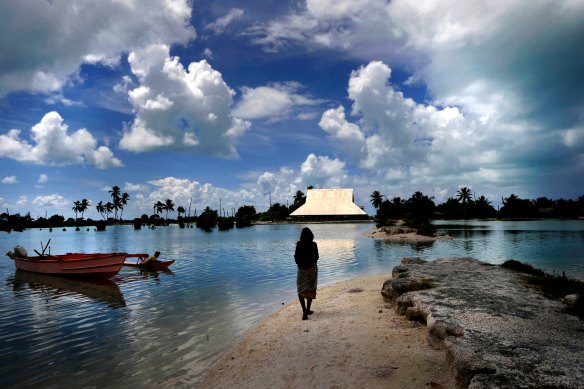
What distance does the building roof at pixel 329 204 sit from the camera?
115 meters

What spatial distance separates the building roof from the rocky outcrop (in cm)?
10212

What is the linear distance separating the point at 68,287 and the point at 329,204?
330 ft

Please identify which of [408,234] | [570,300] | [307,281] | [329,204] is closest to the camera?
[570,300]

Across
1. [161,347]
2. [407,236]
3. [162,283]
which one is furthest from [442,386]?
[407,236]

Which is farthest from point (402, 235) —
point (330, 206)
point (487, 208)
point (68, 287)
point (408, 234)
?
point (487, 208)

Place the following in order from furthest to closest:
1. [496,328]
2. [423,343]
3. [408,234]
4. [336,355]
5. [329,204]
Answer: [329,204]
[408,234]
[423,343]
[336,355]
[496,328]

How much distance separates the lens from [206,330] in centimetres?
1097

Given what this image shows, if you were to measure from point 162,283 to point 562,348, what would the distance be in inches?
720

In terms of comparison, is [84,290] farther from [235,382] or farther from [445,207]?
[445,207]

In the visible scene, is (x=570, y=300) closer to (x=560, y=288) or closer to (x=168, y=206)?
(x=560, y=288)

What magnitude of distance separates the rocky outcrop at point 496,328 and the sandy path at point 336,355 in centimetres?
49

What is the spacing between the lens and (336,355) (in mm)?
7566

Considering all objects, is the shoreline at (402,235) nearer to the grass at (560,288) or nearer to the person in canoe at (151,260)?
the person in canoe at (151,260)

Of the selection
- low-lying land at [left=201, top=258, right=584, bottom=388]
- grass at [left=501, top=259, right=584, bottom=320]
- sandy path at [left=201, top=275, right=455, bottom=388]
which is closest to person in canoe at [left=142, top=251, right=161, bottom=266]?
low-lying land at [left=201, top=258, right=584, bottom=388]
